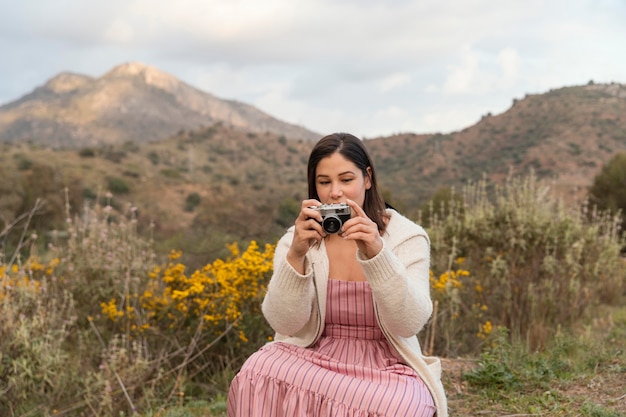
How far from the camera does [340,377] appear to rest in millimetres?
2207

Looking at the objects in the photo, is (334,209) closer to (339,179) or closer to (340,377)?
(339,179)

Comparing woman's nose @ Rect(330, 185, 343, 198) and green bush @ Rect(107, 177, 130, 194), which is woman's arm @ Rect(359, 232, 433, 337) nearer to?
woman's nose @ Rect(330, 185, 343, 198)

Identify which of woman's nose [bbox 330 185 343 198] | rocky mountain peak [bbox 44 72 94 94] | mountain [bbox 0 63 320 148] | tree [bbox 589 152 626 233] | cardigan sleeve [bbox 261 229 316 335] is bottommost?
cardigan sleeve [bbox 261 229 316 335]

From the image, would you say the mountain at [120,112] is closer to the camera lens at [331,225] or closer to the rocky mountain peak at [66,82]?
the rocky mountain peak at [66,82]

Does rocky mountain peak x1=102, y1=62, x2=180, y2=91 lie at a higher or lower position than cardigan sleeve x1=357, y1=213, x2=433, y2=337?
higher

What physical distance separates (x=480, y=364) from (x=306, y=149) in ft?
142

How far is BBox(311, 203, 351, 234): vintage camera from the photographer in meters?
2.20

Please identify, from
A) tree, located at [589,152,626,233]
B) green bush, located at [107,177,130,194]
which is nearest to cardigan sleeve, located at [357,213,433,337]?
tree, located at [589,152,626,233]

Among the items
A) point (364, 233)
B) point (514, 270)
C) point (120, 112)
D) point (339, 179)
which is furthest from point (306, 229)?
point (120, 112)

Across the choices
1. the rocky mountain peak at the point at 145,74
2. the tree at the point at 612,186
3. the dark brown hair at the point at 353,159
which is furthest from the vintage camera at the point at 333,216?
the rocky mountain peak at the point at 145,74

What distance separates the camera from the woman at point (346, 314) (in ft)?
7.16

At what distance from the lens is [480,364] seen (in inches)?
151

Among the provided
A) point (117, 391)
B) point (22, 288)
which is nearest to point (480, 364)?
point (117, 391)

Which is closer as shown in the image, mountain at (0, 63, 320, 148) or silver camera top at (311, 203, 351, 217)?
silver camera top at (311, 203, 351, 217)
